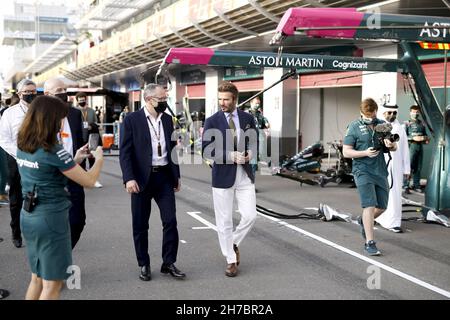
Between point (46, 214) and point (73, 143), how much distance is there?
1.89 metres

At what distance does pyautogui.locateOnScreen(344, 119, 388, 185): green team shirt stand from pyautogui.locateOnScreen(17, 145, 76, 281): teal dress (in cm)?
381

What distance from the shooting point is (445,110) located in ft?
26.2

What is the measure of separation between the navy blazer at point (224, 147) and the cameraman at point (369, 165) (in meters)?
1.47

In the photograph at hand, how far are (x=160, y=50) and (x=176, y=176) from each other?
64.2 ft

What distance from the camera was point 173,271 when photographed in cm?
538

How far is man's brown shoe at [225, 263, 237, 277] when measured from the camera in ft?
17.9

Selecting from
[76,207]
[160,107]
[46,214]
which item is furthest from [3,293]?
[160,107]

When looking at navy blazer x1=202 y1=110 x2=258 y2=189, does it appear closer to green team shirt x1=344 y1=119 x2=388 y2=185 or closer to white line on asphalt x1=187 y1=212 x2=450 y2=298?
green team shirt x1=344 y1=119 x2=388 y2=185

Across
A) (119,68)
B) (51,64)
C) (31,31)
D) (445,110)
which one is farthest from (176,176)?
(31,31)

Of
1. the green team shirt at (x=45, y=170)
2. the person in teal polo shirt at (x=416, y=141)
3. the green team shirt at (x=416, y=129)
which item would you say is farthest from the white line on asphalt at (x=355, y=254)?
the green team shirt at (x=416, y=129)

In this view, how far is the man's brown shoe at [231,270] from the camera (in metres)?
5.47
